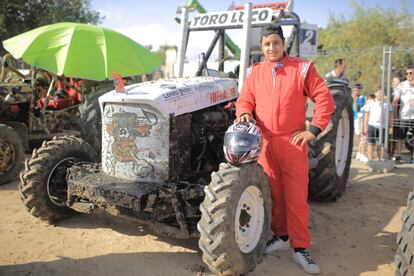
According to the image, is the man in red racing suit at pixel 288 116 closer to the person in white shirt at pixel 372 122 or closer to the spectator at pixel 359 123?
the spectator at pixel 359 123

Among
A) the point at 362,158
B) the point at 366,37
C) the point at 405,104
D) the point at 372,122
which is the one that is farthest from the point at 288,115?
the point at 366,37

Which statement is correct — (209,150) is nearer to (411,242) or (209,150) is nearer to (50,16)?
(411,242)

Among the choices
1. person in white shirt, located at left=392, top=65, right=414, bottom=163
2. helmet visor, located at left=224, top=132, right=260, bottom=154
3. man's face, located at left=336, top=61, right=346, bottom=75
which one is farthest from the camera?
person in white shirt, located at left=392, top=65, right=414, bottom=163

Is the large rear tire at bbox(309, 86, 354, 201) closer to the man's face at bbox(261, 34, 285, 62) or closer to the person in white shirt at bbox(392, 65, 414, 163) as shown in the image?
the man's face at bbox(261, 34, 285, 62)

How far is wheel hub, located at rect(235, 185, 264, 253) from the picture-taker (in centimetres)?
314

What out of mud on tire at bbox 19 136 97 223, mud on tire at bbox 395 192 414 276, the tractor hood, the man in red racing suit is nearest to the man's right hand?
the man in red racing suit

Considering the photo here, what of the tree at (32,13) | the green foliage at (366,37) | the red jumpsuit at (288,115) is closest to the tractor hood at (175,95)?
the red jumpsuit at (288,115)

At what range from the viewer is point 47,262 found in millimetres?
3396

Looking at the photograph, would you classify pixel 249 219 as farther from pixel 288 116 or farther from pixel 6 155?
pixel 6 155

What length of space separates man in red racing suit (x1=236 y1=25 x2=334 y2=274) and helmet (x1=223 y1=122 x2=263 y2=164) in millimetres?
288

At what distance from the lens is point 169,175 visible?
3.52m

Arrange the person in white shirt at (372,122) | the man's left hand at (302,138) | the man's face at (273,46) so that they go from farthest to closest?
the person in white shirt at (372,122) < the man's face at (273,46) < the man's left hand at (302,138)

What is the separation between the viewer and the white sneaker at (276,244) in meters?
3.70

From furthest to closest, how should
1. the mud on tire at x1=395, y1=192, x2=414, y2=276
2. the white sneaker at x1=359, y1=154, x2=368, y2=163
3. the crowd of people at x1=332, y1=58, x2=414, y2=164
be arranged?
the white sneaker at x1=359, y1=154, x2=368, y2=163, the crowd of people at x1=332, y1=58, x2=414, y2=164, the mud on tire at x1=395, y1=192, x2=414, y2=276
